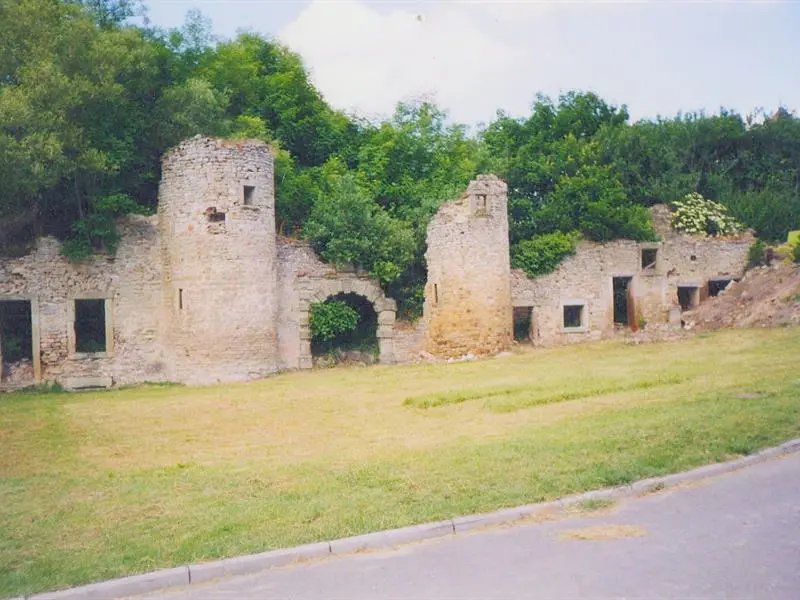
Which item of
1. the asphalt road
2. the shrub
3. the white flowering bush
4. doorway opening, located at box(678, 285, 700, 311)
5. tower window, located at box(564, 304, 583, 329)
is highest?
the white flowering bush

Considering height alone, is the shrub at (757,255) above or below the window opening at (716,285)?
above

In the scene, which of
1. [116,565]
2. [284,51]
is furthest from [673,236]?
[116,565]

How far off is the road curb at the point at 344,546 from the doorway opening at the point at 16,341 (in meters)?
13.4

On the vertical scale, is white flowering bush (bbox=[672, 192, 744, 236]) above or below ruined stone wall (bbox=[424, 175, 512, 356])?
above

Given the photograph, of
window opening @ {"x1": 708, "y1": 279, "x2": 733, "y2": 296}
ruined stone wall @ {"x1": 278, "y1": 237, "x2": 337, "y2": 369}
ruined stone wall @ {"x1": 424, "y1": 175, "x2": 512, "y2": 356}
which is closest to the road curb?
ruined stone wall @ {"x1": 424, "y1": 175, "x2": 512, "y2": 356}

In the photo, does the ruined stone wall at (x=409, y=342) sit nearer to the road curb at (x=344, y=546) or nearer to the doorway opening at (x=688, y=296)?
the doorway opening at (x=688, y=296)

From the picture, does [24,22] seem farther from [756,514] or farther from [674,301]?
[674,301]

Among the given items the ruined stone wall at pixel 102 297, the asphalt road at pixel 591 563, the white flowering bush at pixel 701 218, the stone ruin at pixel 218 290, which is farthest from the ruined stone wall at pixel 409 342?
the asphalt road at pixel 591 563

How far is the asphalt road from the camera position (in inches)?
195

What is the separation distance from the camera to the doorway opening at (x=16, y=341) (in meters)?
17.1

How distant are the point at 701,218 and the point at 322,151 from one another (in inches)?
472

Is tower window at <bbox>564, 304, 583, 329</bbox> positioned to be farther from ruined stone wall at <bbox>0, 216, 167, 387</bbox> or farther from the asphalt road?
the asphalt road

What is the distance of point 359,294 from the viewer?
1984cm

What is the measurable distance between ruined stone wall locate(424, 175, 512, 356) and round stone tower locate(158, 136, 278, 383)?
14.7 feet
